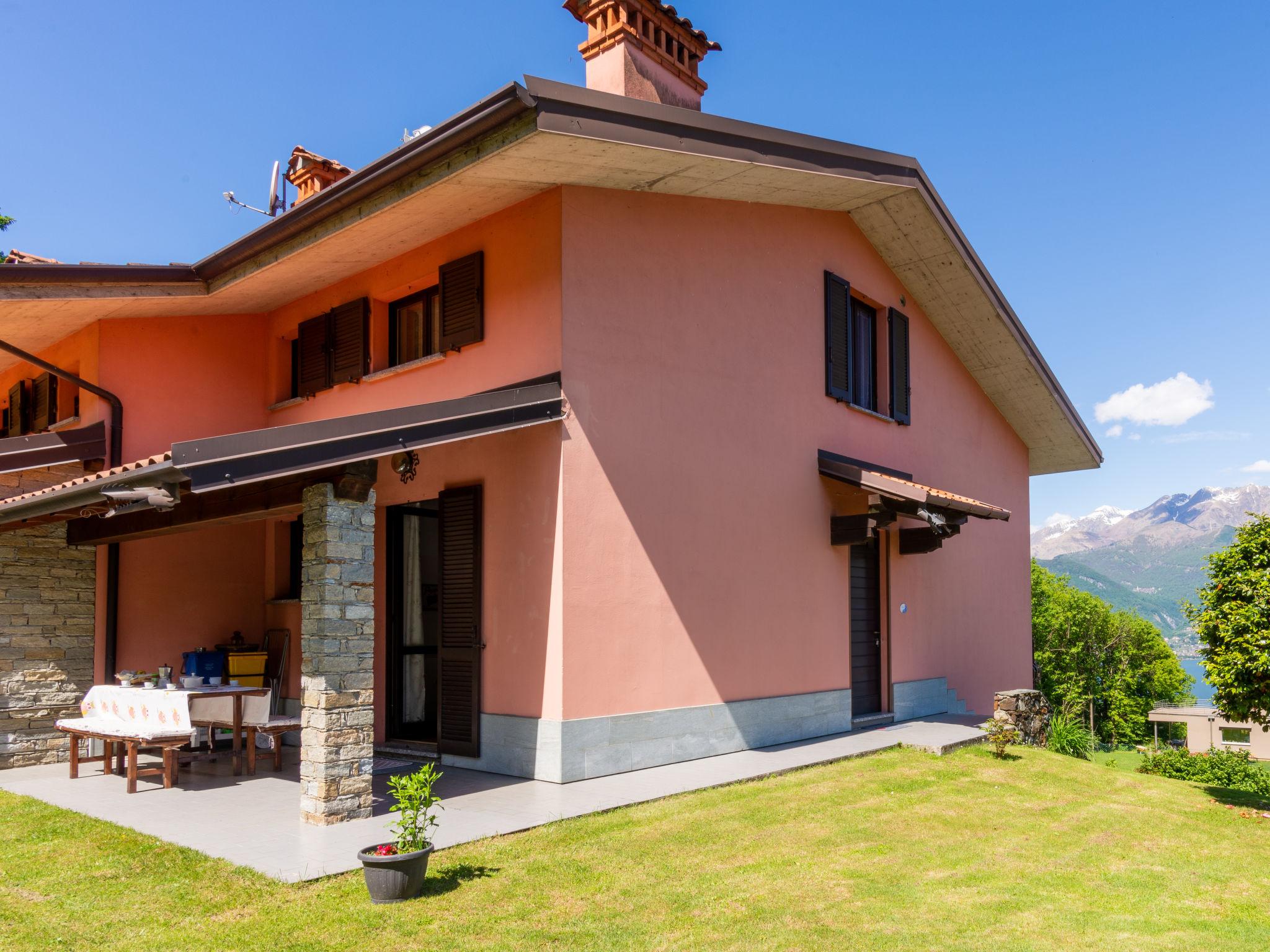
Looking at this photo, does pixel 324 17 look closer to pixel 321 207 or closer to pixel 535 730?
pixel 321 207

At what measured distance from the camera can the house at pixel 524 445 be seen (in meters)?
7.56

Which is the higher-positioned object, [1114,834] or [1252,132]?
[1252,132]

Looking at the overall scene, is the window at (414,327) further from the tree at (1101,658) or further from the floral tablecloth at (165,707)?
the tree at (1101,658)

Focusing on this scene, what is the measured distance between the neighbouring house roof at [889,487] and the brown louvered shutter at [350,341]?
540 cm

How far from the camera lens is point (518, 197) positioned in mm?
8781

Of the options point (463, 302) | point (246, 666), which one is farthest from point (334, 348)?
point (246, 666)

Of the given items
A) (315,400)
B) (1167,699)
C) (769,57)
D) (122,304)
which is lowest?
(1167,699)

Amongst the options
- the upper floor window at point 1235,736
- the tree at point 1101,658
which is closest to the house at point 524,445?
the tree at point 1101,658

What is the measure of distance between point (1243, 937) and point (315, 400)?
10053mm

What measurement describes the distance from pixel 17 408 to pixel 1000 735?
44.7ft

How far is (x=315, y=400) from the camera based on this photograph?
448 inches

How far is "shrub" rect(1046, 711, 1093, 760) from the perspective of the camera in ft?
40.6

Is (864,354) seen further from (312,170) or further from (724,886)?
(724,886)

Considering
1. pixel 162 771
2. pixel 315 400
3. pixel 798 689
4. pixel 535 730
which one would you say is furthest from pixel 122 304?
pixel 798 689
